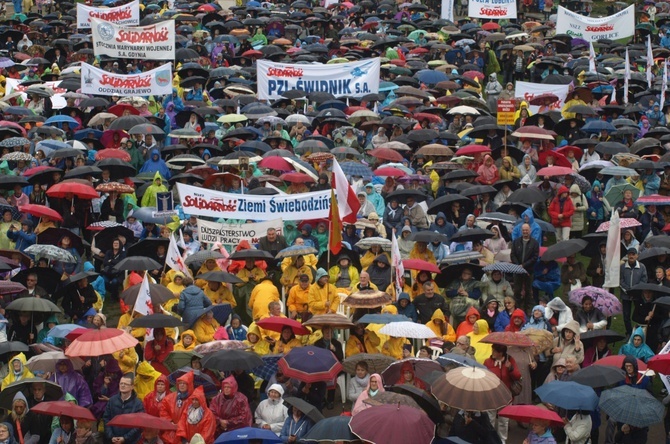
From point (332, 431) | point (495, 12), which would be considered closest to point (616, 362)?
point (332, 431)

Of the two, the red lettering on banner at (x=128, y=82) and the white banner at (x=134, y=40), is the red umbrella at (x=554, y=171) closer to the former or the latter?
the red lettering on banner at (x=128, y=82)

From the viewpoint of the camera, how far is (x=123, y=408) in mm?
17406

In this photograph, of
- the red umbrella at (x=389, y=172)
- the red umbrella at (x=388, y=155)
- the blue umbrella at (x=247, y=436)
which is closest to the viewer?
the blue umbrella at (x=247, y=436)

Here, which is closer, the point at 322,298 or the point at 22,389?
the point at 22,389

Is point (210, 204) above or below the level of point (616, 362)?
above

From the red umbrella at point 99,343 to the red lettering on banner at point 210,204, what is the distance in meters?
4.93

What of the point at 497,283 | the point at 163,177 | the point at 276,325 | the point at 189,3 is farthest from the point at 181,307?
the point at 189,3

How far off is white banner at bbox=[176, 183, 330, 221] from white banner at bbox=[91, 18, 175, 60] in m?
12.1

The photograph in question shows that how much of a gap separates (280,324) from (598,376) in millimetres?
4102

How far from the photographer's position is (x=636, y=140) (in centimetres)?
2956

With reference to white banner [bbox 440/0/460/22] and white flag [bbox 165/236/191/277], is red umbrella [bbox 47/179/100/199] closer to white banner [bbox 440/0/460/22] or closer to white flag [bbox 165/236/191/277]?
white flag [bbox 165/236/191/277]

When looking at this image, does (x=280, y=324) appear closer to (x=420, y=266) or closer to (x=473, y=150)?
(x=420, y=266)

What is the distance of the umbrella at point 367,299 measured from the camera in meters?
19.8

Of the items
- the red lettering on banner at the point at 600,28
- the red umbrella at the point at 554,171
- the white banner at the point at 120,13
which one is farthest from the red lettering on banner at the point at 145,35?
the red umbrella at the point at 554,171
